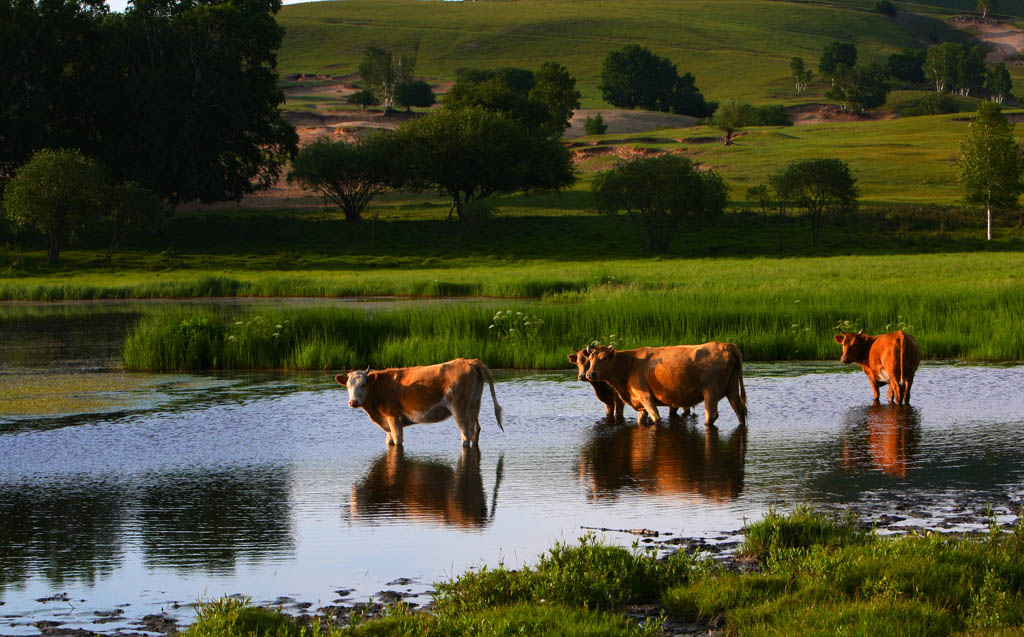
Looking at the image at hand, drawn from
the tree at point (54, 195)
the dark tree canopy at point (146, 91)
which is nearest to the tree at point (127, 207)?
the tree at point (54, 195)

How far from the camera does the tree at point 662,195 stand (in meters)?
74.6

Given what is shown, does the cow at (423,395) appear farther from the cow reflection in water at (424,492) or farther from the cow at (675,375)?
the cow at (675,375)

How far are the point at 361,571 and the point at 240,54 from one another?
255 ft

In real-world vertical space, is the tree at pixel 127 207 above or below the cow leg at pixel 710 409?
above

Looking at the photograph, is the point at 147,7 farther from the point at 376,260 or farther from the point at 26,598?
the point at 26,598

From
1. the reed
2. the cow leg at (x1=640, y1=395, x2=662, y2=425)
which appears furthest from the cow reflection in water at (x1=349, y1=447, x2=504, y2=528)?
the reed

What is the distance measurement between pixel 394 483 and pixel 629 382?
477cm

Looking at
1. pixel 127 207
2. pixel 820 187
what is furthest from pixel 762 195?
pixel 127 207

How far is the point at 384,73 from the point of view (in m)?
170

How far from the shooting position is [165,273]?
208ft

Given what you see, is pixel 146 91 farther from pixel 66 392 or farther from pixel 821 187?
pixel 66 392

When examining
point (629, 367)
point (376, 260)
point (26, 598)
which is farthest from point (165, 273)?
point (26, 598)

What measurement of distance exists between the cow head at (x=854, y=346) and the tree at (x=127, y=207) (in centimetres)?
5739

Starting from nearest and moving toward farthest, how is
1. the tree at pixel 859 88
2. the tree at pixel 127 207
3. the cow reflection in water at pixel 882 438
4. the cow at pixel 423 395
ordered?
the cow reflection in water at pixel 882 438 → the cow at pixel 423 395 → the tree at pixel 127 207 → the tree at pixel 859 88
